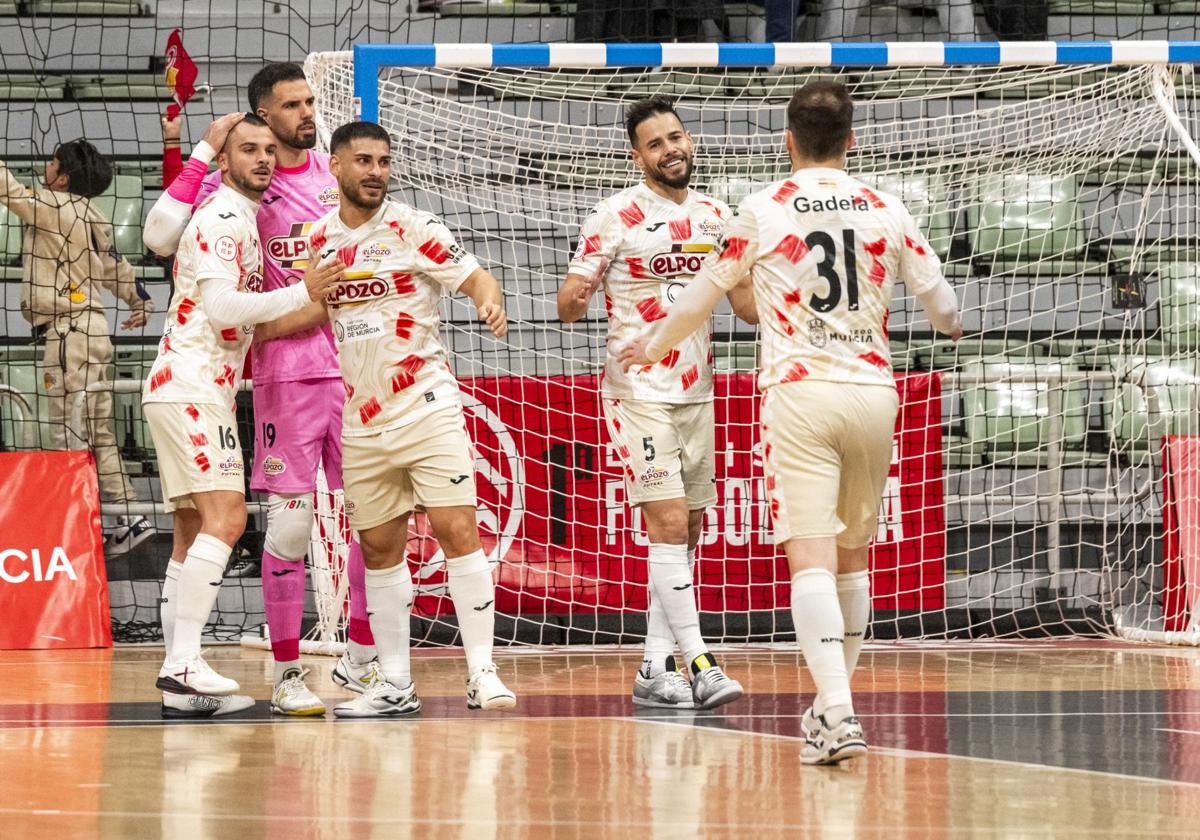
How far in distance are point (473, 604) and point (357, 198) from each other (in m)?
1.33

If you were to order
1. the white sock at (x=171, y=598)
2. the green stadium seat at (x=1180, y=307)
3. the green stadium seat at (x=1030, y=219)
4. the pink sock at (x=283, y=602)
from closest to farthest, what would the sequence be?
1. the pink sock at (x=283, y=602)
2. the white sock at (x=171, y=598)
3. the green stadium seat at (x=1180, y=307)
4. the green stadium seat at (x=1030, y=219)

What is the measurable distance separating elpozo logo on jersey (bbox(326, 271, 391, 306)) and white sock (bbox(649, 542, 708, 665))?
1.34 m

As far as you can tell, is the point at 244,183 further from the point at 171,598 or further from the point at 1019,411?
the point at 1019,411

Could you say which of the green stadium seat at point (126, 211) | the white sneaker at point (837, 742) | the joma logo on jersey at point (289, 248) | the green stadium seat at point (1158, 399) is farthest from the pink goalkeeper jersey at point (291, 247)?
the green stadium seat at point (126, 211)

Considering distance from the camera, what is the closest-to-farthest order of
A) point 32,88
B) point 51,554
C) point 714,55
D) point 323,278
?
point 323,278
point 714,55
point 51,554
point 32,88

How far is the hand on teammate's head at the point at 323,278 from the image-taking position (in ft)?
17.0

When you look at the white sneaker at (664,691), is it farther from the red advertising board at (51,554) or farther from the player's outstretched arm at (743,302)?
the red advertising board at (51,554)

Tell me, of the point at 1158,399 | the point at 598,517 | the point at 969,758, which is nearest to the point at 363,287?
the point at 969,758

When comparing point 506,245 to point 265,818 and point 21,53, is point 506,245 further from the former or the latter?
point 265,818

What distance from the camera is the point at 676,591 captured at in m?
5.72

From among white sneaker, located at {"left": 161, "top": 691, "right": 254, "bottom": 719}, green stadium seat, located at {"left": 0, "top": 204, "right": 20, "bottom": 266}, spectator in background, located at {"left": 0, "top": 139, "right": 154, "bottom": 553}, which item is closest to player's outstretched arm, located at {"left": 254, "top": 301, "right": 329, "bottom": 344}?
white sneaker, located at {"left": 161, "top": 691, "right": 254, "bottom": 719}

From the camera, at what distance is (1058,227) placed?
→ 985 cm

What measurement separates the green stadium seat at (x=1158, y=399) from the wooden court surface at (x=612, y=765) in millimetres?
2499

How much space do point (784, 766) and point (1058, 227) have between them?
6417mm
